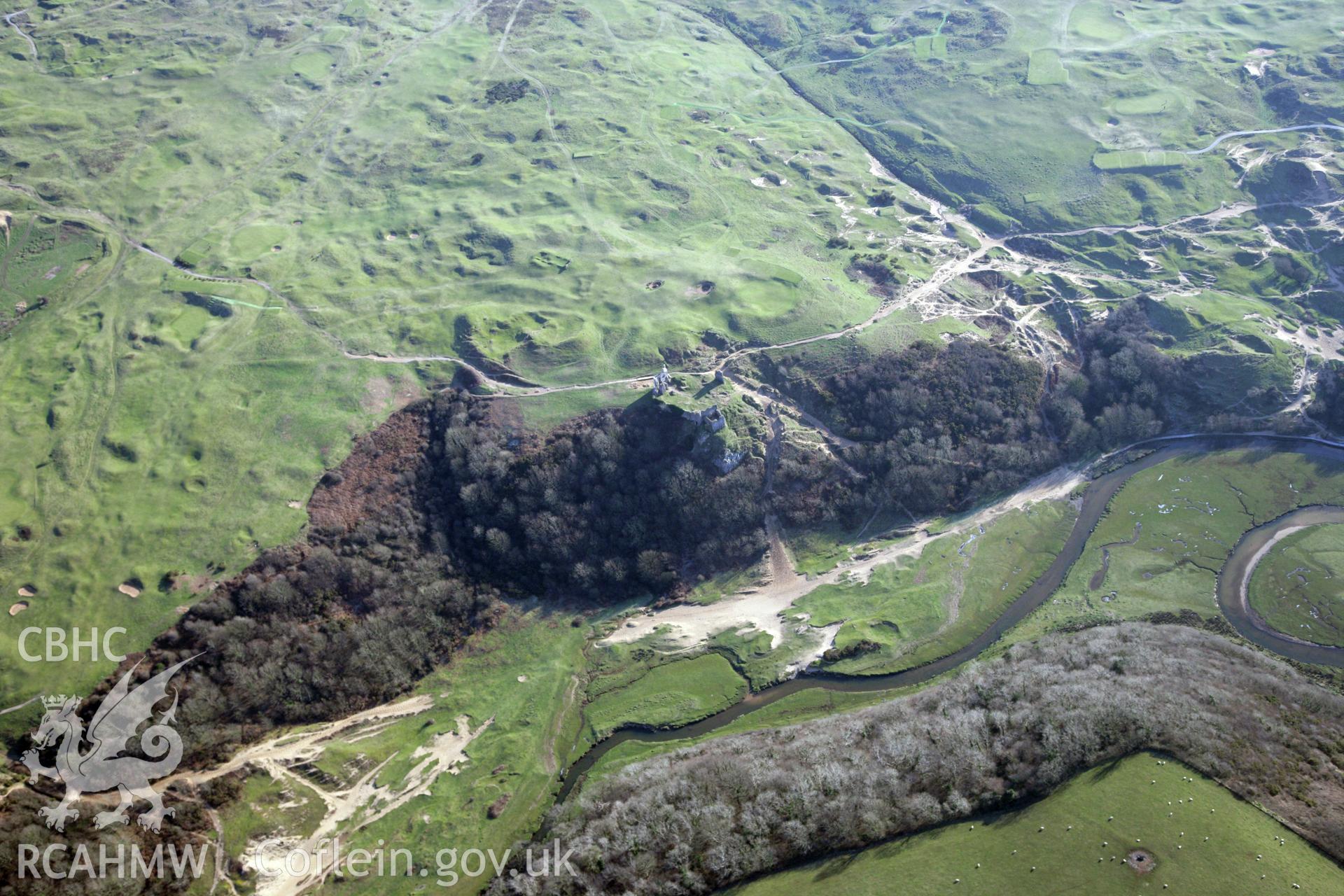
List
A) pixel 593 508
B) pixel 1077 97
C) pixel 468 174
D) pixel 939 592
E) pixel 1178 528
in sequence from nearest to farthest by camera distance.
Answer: pixel 939 592 < pixel 1178 528 < pixel 593 508 < pixel 468 174 < pixel 1077 97

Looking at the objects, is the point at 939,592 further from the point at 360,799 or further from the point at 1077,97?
the point at 1077,97

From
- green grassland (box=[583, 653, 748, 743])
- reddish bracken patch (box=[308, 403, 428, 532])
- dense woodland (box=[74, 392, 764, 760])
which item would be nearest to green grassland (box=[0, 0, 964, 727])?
reddish bracken patch (box=[308, 403, 428, 532])

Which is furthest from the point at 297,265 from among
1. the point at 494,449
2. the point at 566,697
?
the point at 566,697

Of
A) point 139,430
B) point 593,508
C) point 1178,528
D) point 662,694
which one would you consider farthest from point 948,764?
point 139,430

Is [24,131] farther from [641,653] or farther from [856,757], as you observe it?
[856,757]

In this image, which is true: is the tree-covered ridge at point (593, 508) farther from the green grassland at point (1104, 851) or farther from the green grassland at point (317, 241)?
the green grassland at point (1104, 851)

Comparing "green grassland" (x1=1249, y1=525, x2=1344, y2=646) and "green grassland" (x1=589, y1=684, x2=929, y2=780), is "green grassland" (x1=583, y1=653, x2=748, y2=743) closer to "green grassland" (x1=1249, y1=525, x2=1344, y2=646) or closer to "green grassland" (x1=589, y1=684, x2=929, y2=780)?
"green grassland" (x1=589, y1=684, x2=929, y2=780)

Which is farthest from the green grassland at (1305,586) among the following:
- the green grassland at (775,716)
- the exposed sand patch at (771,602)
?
the green grassland at (775,716)
